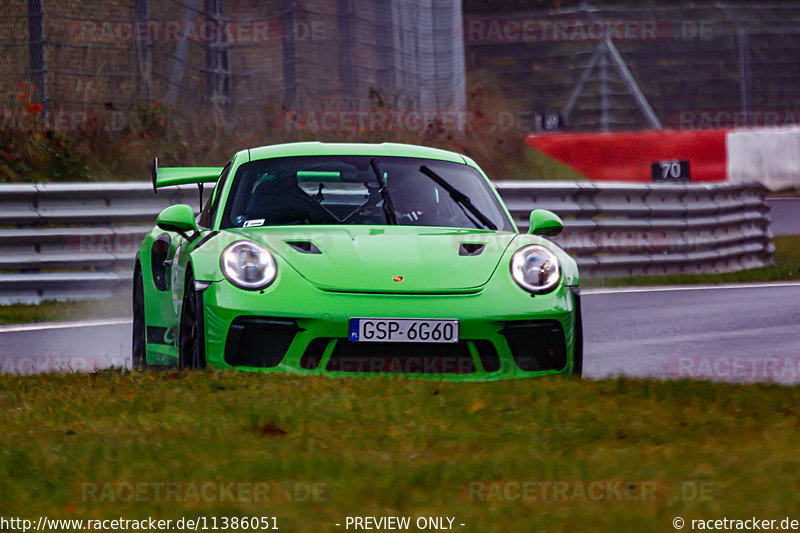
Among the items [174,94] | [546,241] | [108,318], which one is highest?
[174,94]

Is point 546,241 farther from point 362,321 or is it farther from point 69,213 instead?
point 69,213

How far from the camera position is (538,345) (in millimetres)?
6184

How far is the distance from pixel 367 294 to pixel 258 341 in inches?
19.7

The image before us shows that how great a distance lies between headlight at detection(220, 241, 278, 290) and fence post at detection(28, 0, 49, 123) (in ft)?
33.1

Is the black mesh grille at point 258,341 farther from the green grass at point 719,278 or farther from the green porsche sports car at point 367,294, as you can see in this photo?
the green grass at point 719,278

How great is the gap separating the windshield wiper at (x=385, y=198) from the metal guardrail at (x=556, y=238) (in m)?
4.97

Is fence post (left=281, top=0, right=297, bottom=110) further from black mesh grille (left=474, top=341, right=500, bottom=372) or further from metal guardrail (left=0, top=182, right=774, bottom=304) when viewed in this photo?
black mesh grille (left=474, top=341, right=500, bottom=372)

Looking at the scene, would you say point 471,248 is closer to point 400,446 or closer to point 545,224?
point 545,224

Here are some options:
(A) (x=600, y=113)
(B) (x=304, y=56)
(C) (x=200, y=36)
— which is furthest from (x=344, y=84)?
(A) (x=600, y=113)

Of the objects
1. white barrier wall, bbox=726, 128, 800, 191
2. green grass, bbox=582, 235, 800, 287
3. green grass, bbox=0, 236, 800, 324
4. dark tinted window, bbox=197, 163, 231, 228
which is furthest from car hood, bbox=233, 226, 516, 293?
white barrier wall, bbox=726, 128, 800, 191

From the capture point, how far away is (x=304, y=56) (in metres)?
17.2

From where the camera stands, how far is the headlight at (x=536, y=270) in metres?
6.28

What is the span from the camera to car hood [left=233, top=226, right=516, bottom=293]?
6.12 meters

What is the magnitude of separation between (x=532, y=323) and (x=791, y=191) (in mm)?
19585
